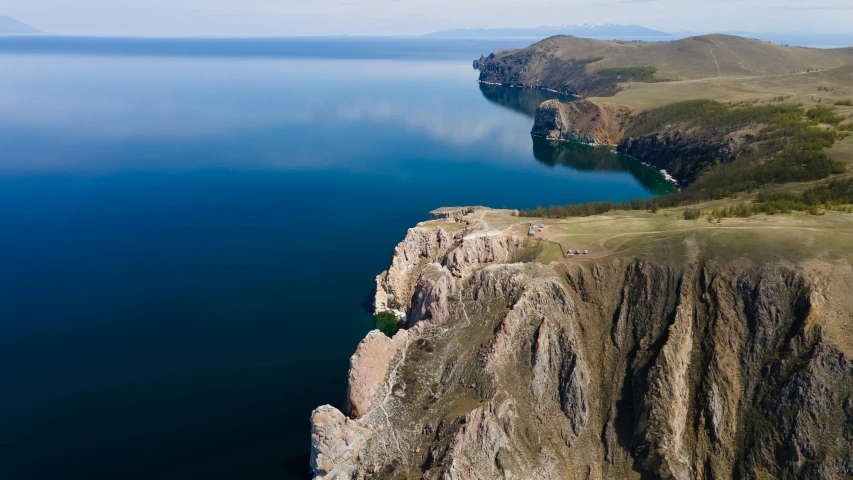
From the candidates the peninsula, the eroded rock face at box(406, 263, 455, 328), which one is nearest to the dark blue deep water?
the peninsula

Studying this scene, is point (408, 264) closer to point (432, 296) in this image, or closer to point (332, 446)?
point (432, 296)

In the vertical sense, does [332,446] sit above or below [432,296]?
below

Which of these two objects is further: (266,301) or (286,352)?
(266,301)

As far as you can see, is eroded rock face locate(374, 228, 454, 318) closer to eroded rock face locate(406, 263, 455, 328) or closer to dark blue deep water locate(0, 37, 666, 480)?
dark blue deep water locate(0, 37, 666, 480)

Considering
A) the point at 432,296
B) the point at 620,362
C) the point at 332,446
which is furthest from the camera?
the point at 432,296

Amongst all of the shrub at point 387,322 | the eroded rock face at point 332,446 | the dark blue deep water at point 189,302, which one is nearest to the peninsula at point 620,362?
the eroded rock face at point 332,446

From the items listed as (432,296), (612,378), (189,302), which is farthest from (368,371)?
(189,302)

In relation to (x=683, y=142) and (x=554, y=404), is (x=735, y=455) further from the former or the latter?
(x=683, y=142)

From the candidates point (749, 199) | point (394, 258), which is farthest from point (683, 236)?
point (394, 258)

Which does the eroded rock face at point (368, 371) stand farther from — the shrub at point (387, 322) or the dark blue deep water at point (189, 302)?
the shrub at point (387, 322)
